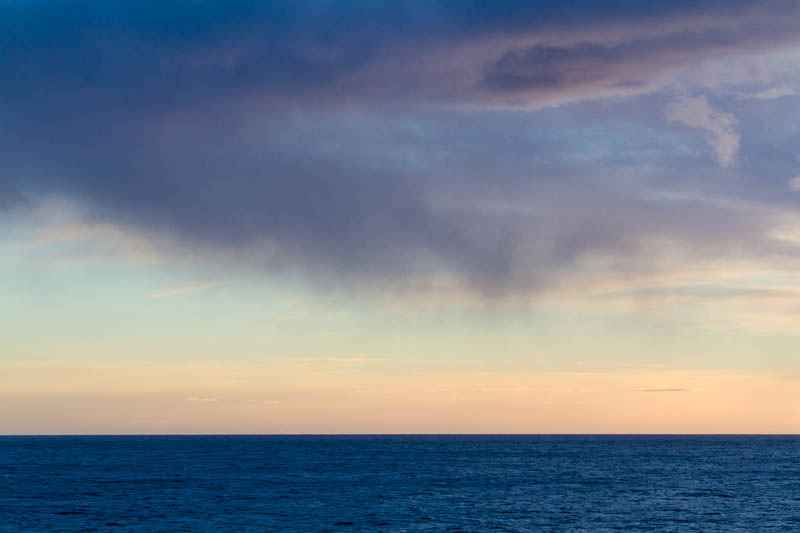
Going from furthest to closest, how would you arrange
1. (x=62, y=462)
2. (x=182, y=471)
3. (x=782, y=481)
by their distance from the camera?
(x=62, y=462)
(x=182, y=471)
(x=782, y=481)

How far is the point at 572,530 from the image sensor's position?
7781 centimetres

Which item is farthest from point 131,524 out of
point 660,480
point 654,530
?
point 660,480

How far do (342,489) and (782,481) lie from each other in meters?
71.2

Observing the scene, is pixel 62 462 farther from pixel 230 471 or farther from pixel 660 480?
pixel 660 480

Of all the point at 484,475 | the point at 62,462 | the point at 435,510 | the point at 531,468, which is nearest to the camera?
the point at 435,510

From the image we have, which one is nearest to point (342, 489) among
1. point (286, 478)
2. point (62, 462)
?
point (286, 478)

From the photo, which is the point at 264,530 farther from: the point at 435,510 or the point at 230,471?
the point at 230,471

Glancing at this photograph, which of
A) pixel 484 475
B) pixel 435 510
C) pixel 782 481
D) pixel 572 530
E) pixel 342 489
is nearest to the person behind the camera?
pixel 572 530

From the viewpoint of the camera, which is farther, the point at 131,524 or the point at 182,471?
the point at 182,471

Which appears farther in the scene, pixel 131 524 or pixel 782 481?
pixel 782 481

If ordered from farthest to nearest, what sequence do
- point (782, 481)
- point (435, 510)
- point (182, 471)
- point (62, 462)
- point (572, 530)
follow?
point (62, 462), point (182, 471), point (782, 481), point (435, 510), point (572, 530)

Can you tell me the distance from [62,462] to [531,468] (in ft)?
346

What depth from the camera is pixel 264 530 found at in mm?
77812

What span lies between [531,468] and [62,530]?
10815 cm
